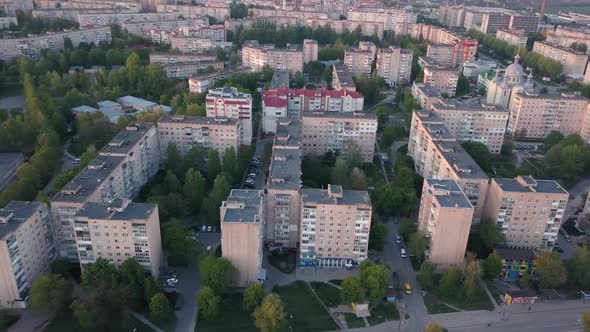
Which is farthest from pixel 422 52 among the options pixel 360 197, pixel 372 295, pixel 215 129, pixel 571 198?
pixel 372 295

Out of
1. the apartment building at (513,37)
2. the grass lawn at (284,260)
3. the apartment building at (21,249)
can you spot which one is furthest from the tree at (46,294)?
the apartment building at (513,37)

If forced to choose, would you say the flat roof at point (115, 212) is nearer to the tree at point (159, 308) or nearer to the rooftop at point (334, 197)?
the tree at point (159, 308)

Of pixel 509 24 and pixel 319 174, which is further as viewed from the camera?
pixel 509 24

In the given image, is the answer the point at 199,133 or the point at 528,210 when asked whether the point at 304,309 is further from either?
the point at 199,133

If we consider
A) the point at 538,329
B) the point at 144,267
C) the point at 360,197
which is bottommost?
the point at 538,329

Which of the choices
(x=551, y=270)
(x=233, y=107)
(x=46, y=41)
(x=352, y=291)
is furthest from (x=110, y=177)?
(x=46, y=41)

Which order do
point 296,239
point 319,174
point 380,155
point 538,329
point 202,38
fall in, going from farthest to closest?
point 202,38 < point 380,155 < point 319,174 < point 296,239 < point 538,329

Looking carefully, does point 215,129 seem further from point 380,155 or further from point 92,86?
point 92,86
